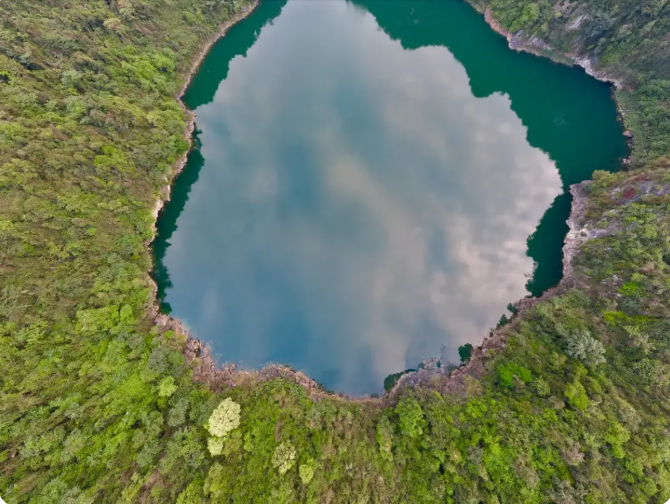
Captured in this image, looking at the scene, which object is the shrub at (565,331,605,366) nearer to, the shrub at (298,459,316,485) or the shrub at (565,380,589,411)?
the shrub at (565,380,589,411)

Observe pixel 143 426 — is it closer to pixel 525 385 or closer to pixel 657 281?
pixel 525 385

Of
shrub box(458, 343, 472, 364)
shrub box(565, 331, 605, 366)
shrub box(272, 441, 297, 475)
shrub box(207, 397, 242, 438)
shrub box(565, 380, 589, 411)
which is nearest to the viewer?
shrub box(272, 441, 297, 475)

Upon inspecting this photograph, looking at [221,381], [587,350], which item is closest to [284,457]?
[221,381]

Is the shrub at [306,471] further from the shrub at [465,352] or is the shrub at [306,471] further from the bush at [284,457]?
the shrub at [465,352]

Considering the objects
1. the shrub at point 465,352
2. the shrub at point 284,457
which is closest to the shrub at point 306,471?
the shrub at point 284,457

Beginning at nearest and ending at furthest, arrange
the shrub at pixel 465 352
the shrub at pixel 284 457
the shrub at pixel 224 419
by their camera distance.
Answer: the shrub at pixel 284 457
the shrub at pixel 224 419
the shrub at pixel 465 352

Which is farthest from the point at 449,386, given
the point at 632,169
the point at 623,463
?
the point at 632,169

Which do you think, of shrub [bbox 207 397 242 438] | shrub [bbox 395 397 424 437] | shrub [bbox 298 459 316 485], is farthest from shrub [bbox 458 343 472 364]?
shrub [bbox 207 397 242 438]

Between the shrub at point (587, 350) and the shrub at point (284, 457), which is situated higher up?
the shrub at point (587, 350)

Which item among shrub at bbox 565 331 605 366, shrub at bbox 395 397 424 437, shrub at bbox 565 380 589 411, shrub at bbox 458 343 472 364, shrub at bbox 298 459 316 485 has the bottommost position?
shrub at bbox 298 459 316 485
